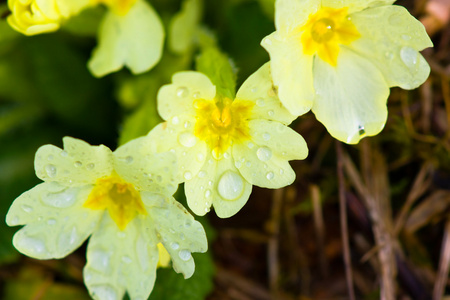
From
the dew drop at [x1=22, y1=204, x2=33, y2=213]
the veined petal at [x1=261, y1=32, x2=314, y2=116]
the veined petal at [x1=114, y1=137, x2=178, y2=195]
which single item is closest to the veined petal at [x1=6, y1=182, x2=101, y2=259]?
the dew drop at [x1=22, y1=204, x2=33, y2=213]

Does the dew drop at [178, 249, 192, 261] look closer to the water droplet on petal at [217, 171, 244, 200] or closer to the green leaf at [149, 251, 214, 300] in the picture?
the water droplet on petal at [217, 171, 244, 200]

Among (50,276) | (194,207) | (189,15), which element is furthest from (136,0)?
(50,276)

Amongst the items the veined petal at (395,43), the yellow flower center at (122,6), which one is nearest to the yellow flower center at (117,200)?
the yellow flower center at (122,6)

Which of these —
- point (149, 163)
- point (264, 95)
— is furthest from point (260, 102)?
point (149, 163)

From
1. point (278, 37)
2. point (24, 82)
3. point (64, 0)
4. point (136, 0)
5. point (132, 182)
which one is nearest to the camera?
point (278, 37)

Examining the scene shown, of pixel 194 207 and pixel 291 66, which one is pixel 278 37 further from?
pixel 194 207

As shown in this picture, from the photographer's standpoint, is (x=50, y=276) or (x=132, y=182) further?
(x=50, y=276)
